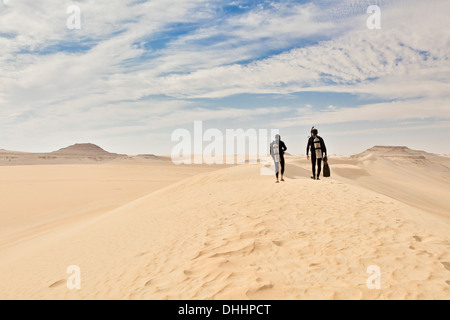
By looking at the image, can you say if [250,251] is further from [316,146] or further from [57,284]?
[316,146]

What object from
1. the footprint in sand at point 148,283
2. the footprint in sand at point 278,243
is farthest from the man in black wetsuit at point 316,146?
the footprint in sand at point 148,283

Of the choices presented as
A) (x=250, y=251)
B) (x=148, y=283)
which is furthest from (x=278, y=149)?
(x=148, y=283)

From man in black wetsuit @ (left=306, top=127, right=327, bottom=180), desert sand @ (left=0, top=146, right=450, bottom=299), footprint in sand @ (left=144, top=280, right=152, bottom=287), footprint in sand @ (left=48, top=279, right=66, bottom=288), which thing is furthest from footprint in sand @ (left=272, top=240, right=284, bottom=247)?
man in black wetsuit @ (left=306, top=127, right=327, bottom=180)

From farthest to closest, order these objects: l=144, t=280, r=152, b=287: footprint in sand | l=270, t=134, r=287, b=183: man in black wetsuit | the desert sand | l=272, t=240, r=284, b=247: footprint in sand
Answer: l=270, t=134, r=287, b=183: man in black wetsuit
l=272, t=240, r=284, b=247: footprint in sand
l=144, t=280, r=152, b=287: footprint in sand
the desert sand

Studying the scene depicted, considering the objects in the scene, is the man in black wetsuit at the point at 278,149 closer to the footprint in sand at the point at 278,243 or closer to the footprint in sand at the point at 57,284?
the footprint in sand at the point at 278,243

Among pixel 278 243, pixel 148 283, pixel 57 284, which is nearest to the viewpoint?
pixel 148 283

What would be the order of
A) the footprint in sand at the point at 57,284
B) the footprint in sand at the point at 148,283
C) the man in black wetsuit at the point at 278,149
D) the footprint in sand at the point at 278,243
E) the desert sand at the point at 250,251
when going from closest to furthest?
1. the desert sand at the point at 250,251
2. the footprint in sand at the point at 148,283
3. the footprint in sand at the point at 57,284
4. the footprint in sand at the point at 278,243
5. the man in black wetsuit at the point at 278,149

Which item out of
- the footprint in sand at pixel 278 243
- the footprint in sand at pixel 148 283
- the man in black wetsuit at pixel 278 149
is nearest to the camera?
the footprint in sand at pixel 148 283

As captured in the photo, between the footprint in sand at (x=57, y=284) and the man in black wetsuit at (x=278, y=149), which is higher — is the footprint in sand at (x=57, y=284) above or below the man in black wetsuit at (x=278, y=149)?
below

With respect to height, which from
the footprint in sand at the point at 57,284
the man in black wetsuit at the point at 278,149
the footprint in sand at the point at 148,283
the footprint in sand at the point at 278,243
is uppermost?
the man in black wetsuit at the point at 278,149

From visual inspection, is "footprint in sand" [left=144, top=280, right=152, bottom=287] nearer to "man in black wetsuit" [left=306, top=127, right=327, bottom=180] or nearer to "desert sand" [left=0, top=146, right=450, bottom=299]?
"desert sand" [left=0, top=146, right=450, bottom=299]

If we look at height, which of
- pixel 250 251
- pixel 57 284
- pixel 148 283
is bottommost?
pixel 57 284
